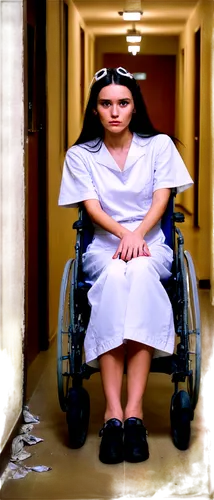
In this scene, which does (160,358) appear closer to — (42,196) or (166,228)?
(166,228)

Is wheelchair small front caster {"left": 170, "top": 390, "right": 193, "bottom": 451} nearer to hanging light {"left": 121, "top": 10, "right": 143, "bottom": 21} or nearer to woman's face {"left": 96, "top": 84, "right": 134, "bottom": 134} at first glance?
woman's face {"left": 96, "top": 84, "right": 134, "bottom": 134}

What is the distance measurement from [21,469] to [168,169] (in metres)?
1.06

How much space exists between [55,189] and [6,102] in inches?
66.5

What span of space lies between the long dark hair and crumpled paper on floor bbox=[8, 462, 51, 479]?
1070 millimetres

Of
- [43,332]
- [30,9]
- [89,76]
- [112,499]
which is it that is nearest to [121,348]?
[112,499]

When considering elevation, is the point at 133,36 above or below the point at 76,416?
above

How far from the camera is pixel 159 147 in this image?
2.68 m

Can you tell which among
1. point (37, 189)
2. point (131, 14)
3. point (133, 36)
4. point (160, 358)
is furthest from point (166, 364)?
point (133, 36)

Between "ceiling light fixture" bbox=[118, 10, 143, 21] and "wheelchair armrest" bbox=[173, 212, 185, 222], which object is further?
"ceiling light fixture" bbox=[118, 10, 143, 21]

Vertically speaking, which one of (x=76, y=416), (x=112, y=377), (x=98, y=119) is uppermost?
(x=98, y=119)

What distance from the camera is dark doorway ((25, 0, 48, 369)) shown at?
3.30 meters

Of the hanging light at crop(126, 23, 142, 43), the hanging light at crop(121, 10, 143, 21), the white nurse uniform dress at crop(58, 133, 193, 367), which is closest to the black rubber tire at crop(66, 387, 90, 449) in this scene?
the white nurse uniform dress at crop(58, 133, 193, 367)

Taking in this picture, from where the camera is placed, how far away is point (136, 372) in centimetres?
244

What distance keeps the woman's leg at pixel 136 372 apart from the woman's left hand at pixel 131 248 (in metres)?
0.27
